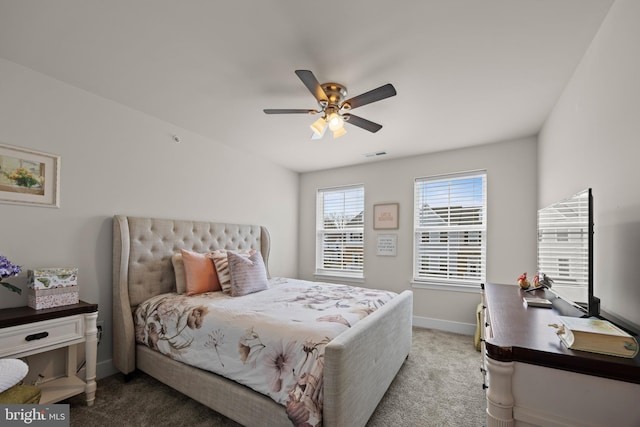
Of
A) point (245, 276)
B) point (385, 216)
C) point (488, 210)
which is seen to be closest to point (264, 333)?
point (245, 276)

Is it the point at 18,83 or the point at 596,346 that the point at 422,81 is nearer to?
the point at 596,346

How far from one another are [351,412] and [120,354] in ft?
6.92

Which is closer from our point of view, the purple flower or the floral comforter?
the floral comforter

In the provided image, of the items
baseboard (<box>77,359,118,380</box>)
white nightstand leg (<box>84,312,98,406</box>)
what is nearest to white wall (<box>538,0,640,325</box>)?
white nightstand leg (<box>84,312,98,406</box>)

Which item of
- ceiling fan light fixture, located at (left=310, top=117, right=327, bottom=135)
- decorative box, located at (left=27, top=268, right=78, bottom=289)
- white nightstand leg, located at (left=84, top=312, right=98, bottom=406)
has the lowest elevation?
white nightstand leg, located at (left=84, top=312, right=98, bottom=406)

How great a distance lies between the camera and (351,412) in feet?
5.24

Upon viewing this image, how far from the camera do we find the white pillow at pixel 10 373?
1.26m

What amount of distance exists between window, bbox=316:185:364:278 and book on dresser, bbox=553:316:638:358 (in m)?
3.58

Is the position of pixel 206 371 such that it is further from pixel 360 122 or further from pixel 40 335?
pixel 360 122

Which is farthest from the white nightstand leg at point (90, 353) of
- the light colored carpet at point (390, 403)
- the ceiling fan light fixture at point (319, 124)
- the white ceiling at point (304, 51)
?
the ceiling fan light fixture at point (319, 124)

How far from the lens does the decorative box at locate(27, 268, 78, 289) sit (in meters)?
1.97

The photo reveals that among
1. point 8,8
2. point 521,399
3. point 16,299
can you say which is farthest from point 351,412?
point 8,8

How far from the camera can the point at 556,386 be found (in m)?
0.93

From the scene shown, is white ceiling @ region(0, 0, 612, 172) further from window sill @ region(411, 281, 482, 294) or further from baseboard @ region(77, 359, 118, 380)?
baseboard @ region(77, 359, 118, 380)
